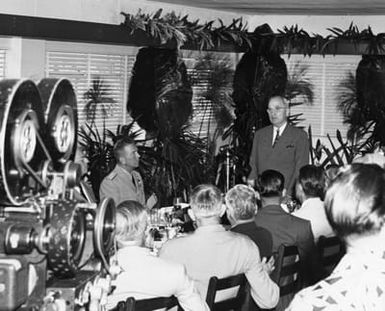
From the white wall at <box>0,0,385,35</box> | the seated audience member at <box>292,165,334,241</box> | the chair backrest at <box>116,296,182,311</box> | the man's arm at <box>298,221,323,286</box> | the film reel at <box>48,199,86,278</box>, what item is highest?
the white wall at <box>0,0,385,35</box>

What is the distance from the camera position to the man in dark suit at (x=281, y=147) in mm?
8156

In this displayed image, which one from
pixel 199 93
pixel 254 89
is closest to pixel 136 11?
pixel 199 93

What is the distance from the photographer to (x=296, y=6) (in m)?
9.65

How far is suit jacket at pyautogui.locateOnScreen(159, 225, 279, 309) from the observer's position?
4559mm

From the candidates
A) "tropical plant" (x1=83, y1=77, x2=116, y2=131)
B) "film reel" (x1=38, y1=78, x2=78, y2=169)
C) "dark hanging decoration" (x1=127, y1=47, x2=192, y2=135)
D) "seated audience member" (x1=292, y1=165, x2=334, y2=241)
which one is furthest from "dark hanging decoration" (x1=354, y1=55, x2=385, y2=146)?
"film reel" (x1=38, y1=78, x2=78, y2=169)

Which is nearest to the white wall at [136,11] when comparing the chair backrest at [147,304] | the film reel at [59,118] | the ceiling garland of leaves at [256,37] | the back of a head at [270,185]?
the ceiling garland of leaves at [256,37]

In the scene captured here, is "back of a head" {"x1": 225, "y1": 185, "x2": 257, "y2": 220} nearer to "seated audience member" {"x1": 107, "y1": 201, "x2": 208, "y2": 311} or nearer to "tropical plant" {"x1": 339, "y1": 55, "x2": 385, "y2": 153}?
"seated audience member" {"x1": 107, "y1": 201, "x2": 208, "y2": 311}

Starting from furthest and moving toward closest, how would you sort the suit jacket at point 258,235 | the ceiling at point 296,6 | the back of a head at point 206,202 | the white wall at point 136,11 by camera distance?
1. the ceiling at point 296,6
2. the white wall at point 136,11
3. the suit jacket at point 258,235
4. the back of a head at point 206,202

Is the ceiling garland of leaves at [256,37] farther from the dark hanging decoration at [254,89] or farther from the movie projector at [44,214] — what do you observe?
the movie projector at [44,214]

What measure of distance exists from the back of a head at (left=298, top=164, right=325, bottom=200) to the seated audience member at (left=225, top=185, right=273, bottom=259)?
0.95m

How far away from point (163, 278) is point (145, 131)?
209 inches

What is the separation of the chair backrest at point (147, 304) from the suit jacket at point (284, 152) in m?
4.28

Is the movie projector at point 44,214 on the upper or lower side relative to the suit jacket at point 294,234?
upper

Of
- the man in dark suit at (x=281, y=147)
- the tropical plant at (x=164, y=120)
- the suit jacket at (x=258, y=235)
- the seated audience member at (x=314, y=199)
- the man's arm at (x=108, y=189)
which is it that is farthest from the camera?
the tropical plant at (x=164, y=120)
